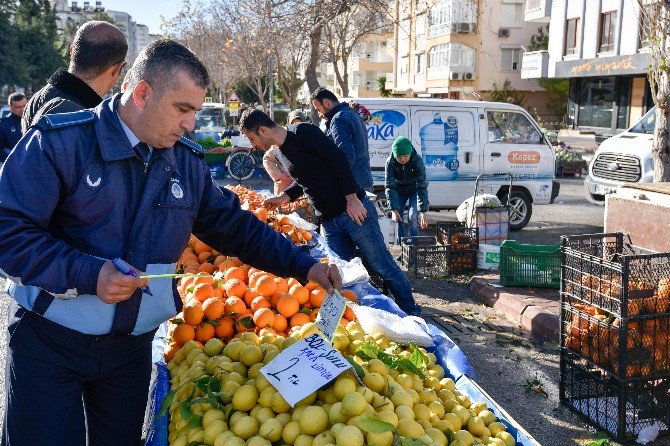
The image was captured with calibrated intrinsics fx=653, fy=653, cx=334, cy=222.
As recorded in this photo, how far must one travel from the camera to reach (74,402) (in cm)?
239

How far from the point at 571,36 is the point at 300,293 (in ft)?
121

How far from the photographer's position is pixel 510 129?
1110 cm

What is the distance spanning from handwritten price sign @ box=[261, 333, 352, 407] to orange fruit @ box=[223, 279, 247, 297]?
1284 millimetres

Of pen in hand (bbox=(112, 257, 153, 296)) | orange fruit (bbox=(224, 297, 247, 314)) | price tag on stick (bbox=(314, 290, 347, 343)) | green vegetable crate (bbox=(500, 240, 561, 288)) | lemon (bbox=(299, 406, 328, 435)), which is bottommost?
green vegetable crate (bbox=(500, 240, 561, 288))

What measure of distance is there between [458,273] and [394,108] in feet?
11.6

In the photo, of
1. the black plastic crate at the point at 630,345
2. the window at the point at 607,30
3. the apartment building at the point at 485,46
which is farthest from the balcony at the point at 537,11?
the black plastic crate at the point at 630,345

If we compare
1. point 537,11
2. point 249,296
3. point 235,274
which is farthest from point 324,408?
point 537,11

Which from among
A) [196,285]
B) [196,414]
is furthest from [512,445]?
[196,285]

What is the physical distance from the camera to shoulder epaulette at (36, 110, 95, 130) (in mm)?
2211

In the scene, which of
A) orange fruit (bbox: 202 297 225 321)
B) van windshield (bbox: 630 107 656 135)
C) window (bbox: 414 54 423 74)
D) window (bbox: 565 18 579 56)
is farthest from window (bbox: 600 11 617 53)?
orange fruit (bbox: 202 297 225 321)

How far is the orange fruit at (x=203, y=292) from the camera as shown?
3787 mm

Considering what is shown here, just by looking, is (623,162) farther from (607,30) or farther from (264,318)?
(607,30)

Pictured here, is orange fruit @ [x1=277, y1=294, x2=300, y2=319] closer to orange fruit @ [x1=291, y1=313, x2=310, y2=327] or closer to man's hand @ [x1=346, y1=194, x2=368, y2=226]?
orange fruit @ [x1=291, y1=313, x2=310, y2=327]

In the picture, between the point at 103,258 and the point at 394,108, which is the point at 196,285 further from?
the point at 394,108
